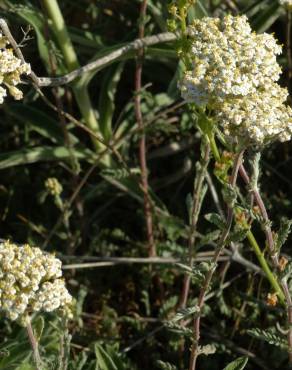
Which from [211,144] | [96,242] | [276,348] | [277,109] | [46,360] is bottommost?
[46,360]

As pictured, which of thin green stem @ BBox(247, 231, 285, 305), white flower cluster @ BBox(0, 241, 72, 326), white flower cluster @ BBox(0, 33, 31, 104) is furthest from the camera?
thin green stem @ BBox(247, 231, 285, 305)

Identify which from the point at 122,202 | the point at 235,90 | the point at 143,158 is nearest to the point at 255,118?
the point at 235,90

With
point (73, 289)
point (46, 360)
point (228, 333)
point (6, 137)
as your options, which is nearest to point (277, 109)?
point (46, 360)

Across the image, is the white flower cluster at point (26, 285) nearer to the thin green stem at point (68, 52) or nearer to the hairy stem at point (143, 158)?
the hairy stem at point (143, 158)

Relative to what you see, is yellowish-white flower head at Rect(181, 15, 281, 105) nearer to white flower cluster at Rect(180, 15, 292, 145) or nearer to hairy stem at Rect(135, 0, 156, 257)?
white flower cluster at Rect(180, 15, 292, 145)

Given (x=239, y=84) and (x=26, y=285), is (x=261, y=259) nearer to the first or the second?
(x=239, y=84)

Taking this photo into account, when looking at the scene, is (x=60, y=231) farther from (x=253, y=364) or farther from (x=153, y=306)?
(x=253, y=364)

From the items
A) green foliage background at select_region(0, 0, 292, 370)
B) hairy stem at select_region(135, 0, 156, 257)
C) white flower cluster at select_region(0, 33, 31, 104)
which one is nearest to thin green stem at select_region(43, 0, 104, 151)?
green foliage background at select_region(0, 0, 292, 370)

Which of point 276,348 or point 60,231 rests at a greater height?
point 276,348
